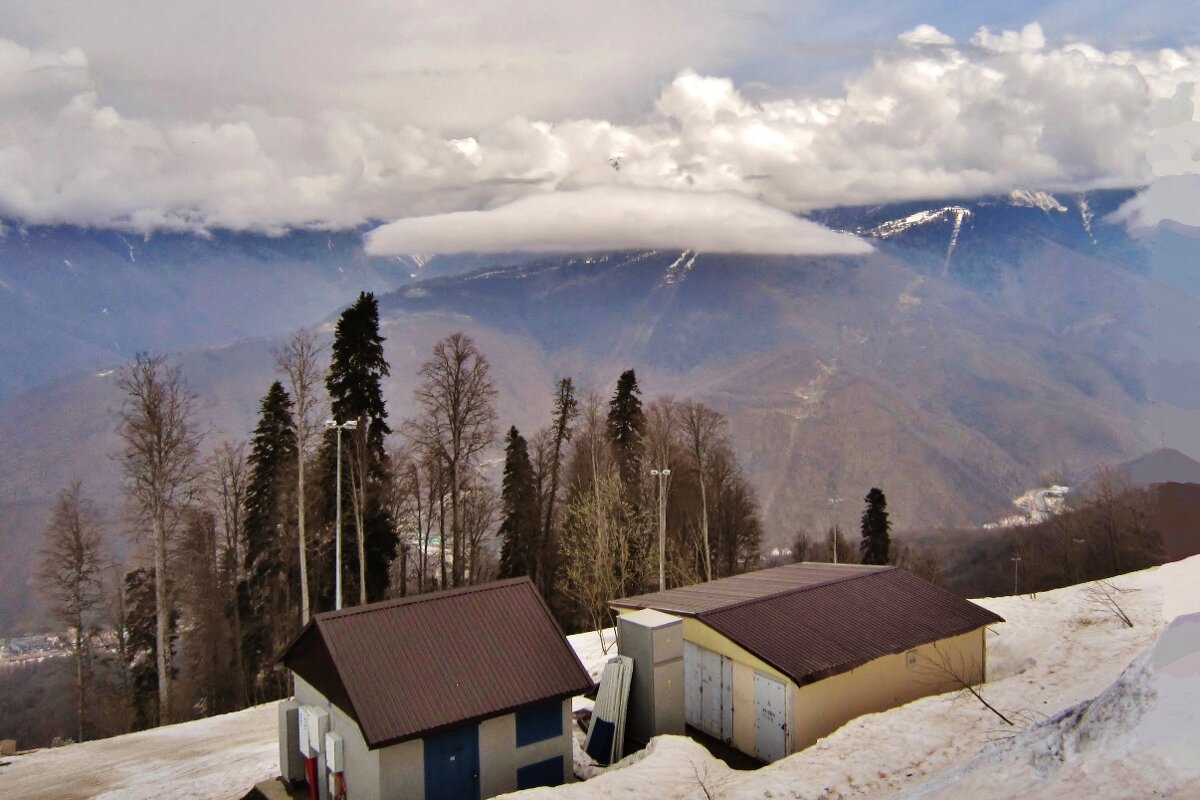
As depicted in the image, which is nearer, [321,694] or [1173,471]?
[1173,471]

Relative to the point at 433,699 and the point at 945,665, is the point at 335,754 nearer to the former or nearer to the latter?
the point at 433,699

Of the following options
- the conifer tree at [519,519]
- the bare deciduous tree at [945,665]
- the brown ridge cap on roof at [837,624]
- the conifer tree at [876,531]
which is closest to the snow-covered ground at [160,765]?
the brown ridge cap on roof at [837,624]

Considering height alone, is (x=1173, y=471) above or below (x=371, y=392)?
above

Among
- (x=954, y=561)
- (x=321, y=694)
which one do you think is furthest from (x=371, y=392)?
(x=954, y=561)

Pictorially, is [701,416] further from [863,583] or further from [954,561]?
[954,561]

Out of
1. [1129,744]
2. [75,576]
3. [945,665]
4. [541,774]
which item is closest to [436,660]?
[541,774]

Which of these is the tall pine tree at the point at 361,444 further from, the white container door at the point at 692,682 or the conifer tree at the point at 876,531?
the conifer tree at the point at 876,531
